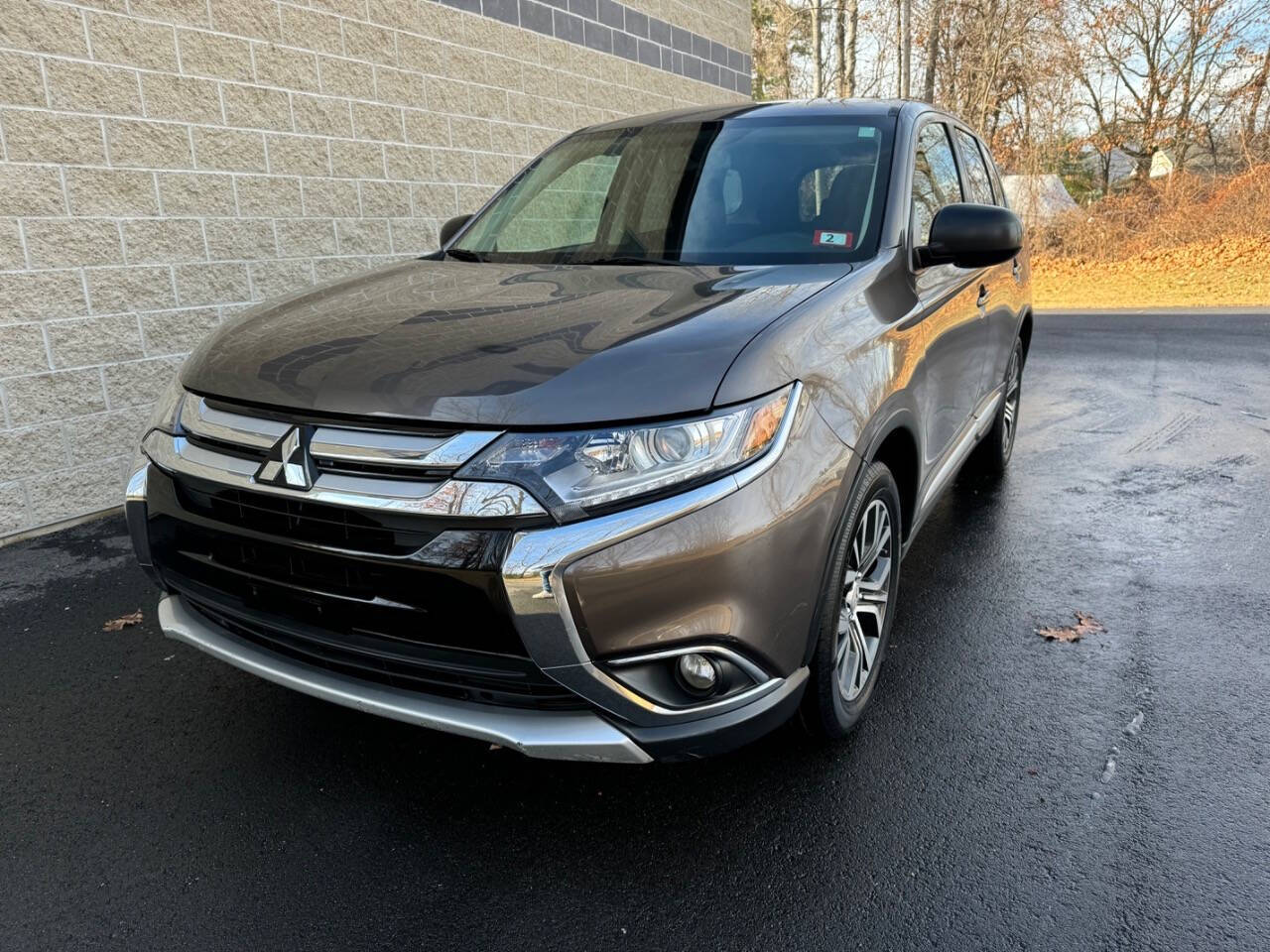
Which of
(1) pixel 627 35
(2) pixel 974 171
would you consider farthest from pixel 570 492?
(1) pixel 627 35

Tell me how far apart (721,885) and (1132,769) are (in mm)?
1283

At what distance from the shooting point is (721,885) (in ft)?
7.51

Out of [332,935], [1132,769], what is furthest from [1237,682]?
[332,935]

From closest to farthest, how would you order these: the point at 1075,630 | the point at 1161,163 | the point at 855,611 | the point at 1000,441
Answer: the point at 855,611 → the point at 1075,630 → the point at 1000,441 → the point at 1161,163

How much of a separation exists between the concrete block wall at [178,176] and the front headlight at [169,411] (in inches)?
93.6

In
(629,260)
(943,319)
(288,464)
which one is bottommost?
(288,464)

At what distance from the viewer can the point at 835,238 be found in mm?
3061

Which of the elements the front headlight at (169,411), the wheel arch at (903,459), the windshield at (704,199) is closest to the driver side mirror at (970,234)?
the windshield at (704,199)

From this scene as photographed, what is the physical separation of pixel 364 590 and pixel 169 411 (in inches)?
37.6

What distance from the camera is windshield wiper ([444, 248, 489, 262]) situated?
3.68 m

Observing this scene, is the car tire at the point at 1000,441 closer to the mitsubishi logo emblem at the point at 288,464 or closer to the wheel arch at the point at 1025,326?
the wheel arch at the point at 1025,326

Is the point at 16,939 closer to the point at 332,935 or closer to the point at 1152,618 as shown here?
the point at 332,935

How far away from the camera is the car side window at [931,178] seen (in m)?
3.36

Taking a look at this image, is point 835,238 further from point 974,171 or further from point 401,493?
point 974,171
